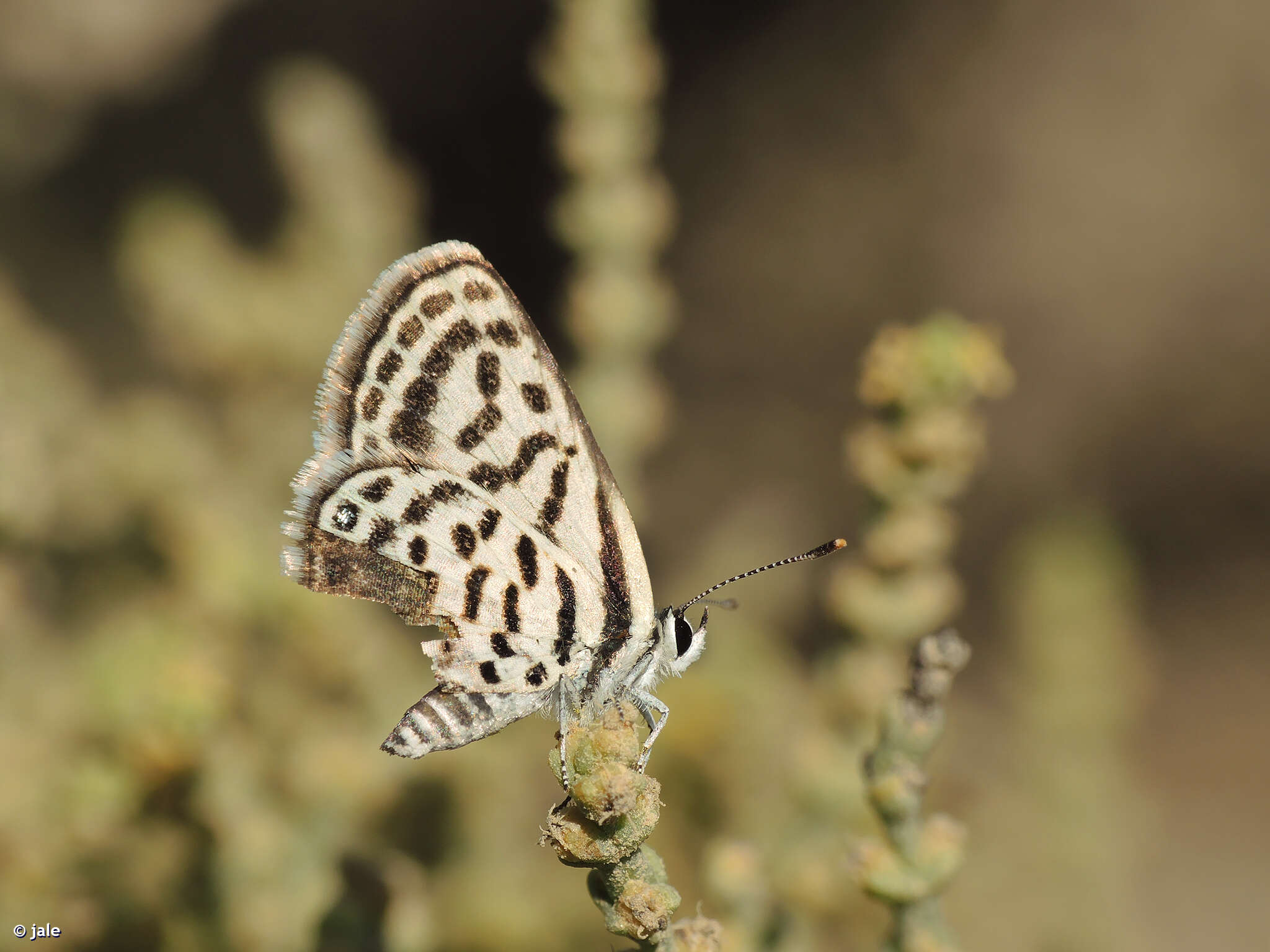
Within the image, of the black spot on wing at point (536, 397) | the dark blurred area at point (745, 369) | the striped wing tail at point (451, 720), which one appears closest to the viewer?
the striped wing tail at point (451, 720)

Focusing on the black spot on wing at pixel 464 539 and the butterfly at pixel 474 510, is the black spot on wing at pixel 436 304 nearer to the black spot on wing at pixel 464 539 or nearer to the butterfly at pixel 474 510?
the butterfly at pixel 474 510

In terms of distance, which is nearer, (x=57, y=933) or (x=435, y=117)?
(x=57, y=933)

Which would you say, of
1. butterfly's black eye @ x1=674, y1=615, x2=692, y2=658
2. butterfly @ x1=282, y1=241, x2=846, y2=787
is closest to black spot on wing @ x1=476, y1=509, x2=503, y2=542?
butterfly @ x1=282, y1=241, x2=846, y2=787

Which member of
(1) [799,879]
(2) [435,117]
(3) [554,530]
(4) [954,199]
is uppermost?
(2) [435,117]

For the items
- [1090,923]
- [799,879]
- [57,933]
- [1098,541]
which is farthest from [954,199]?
[57,933]

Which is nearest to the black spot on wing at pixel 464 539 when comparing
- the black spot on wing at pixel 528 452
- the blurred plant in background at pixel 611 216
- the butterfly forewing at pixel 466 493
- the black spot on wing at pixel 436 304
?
the butterfly forewing at pixel 466 493

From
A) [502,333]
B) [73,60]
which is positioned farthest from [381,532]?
[73,60]

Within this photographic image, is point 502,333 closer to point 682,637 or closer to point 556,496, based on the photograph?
point 556,496

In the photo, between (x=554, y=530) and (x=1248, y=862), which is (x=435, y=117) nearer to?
(x=554, y=530)
